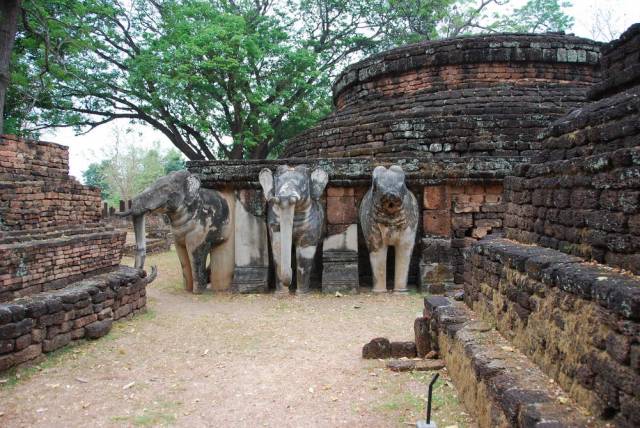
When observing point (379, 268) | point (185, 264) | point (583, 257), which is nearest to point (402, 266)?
point (379, 268)

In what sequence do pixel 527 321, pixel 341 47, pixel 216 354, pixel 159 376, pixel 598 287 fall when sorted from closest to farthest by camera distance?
pixel 598 287
pixel 527 321
pixel 159 376
pixel 216 354
pixel 341 47

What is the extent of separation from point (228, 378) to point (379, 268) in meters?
4.01

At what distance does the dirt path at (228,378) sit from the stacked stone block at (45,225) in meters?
0.87

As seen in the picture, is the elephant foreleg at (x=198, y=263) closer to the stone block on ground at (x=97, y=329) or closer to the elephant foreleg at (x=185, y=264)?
the elephant foreleg at (x=185, y=264)

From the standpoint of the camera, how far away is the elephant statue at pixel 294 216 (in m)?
7.09

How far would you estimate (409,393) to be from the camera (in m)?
3.76

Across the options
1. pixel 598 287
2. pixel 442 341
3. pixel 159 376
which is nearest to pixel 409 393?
pixel 442 341

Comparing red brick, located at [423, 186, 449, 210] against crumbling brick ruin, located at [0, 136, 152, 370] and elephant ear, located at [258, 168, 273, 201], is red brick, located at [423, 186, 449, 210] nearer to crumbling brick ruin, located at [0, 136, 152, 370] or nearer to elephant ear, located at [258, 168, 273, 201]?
elephant ear, located at [258, 168, 273, 201]

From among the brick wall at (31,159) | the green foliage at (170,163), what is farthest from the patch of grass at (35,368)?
the green foliage at (170,163)

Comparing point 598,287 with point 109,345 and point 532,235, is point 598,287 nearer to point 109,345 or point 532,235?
point 532,235

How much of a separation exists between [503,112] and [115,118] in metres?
14.4

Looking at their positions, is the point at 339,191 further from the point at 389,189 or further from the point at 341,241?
the point at 389,189

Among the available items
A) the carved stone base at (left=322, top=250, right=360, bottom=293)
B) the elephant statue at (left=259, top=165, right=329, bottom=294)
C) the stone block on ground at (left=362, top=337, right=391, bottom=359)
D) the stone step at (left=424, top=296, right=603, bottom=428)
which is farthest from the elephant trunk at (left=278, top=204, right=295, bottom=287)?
the stone step at (left=424, top=296, right=603, bottom=428)

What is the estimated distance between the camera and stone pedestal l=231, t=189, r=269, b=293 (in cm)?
809
